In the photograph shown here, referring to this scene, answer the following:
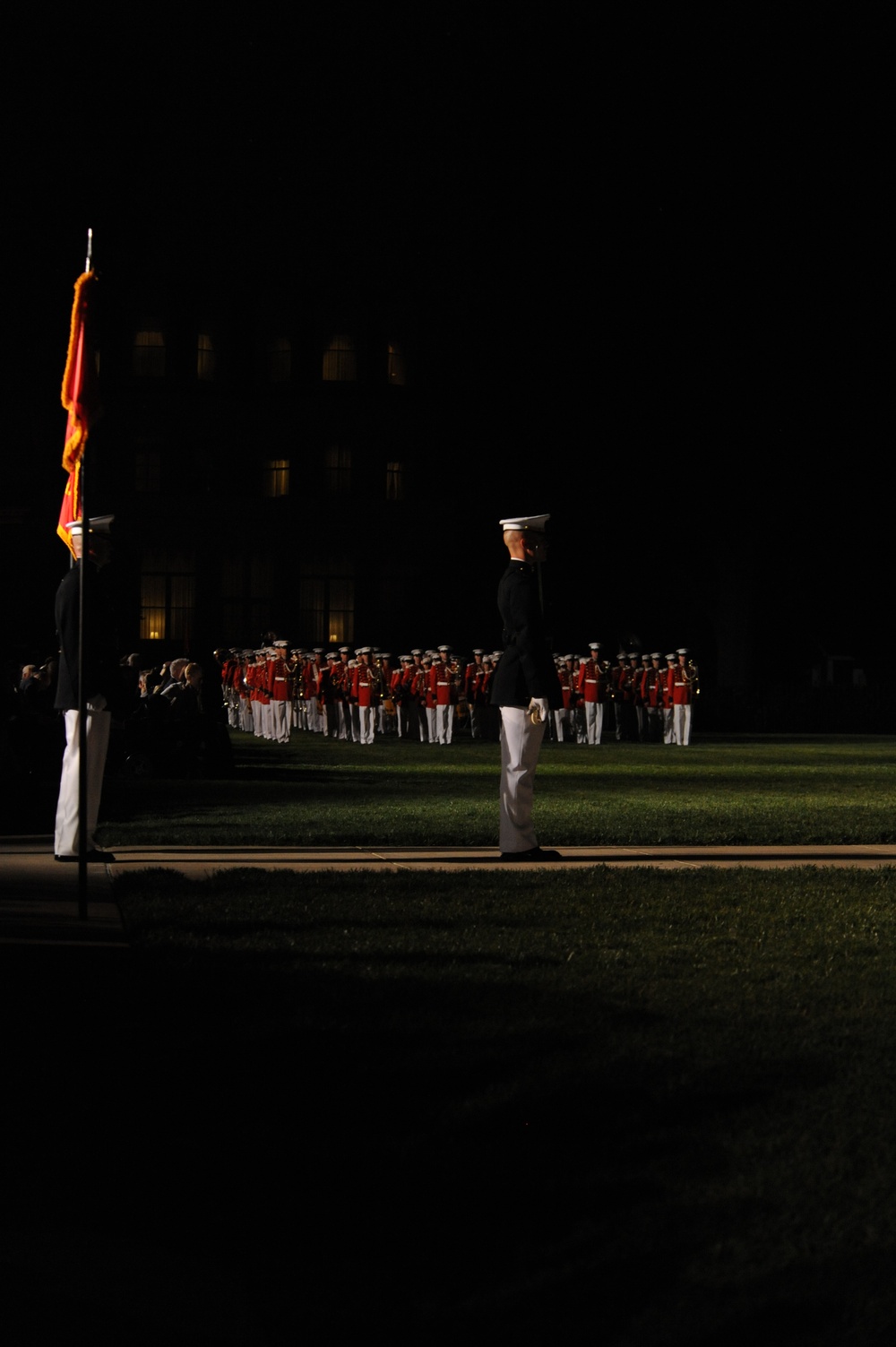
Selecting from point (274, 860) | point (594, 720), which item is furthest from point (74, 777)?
point (594, 720)

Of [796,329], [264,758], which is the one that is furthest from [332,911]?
[796,329]

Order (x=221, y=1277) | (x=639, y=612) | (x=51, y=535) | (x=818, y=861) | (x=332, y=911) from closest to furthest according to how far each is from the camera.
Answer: (x=221, y=1277)
(x=332, y=911)
(x=818, y=861)
(x=639, y=612)
(x=51, y=535)

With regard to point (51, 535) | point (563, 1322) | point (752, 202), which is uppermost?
point (752, 202)

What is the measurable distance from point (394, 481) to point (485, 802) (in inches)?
2439

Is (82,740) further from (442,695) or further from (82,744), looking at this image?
(442,695)

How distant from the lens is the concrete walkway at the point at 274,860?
9781 mm

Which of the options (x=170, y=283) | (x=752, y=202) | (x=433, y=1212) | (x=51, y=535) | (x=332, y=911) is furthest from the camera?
(x=170, y=283)

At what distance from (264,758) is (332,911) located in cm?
1957

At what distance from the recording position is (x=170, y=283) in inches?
3115

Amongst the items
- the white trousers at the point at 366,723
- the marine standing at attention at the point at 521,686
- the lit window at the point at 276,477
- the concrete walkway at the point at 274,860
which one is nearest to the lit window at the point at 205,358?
the lit window at the point at 276,477

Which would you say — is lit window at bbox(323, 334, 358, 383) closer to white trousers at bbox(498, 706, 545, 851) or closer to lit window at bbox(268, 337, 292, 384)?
lit window at bbox(268, 337, 292, 384)

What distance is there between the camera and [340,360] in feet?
263

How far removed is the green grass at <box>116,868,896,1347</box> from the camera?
4.07m

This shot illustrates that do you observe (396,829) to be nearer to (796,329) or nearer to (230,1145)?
(230,1145)
